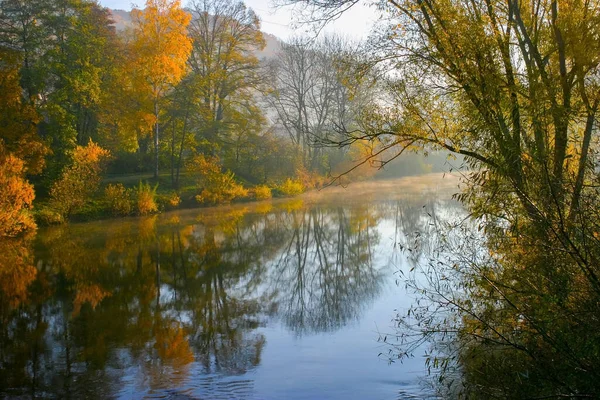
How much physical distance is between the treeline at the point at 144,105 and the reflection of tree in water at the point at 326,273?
3.21 metres

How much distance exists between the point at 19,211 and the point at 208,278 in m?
9.31

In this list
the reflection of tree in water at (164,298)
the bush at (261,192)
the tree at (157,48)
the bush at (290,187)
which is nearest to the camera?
the reflection of tree in water at (164,298)

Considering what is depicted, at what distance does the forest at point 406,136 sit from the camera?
4.79 metres

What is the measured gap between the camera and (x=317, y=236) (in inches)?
733

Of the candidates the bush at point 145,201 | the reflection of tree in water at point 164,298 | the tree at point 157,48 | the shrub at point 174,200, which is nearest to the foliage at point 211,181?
the shrub at point 174,200

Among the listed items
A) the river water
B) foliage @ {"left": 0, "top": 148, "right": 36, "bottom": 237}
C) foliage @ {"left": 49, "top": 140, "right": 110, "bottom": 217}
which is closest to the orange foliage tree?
foliage @ {"left": 49, "top": 140, "right": 110, "bottom": 217}

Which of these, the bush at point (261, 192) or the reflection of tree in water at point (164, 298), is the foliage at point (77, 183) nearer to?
the reflection of tree in water at point (164, 298)

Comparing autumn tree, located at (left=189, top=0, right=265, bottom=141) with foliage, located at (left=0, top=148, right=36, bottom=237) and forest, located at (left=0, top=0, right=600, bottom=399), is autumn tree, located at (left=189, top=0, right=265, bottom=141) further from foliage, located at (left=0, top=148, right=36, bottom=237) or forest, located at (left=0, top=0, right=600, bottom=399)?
foliage, located at (left=0, top=148, right=36, bottom=237)

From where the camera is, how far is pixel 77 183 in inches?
822

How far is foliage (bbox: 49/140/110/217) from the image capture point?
2053 cm

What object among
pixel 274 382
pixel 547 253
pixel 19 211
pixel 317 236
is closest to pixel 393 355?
pixel 274 382

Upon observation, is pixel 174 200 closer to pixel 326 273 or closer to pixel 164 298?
pixel 326 273

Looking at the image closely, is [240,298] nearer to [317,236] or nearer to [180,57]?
[317,236]

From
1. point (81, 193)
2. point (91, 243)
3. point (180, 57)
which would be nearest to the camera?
point (91, 243)
